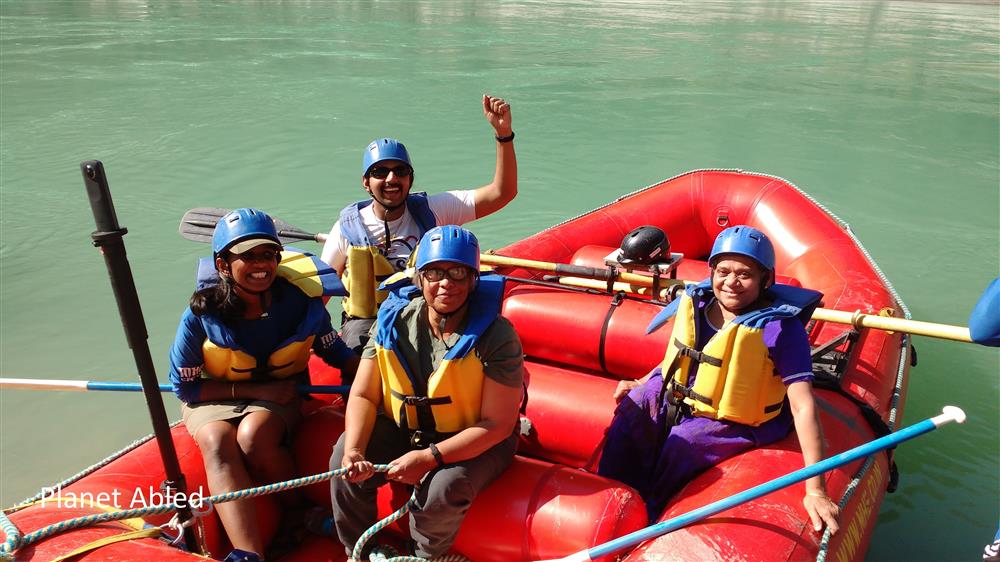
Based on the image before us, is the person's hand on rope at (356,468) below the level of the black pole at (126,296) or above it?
below

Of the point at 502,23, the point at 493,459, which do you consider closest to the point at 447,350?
the point at 493,459

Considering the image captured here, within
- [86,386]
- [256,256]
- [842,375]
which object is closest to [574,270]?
[842,375]

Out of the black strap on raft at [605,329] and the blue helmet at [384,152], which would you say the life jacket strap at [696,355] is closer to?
the black strap on raft at [605,329]

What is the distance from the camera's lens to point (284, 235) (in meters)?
4.29

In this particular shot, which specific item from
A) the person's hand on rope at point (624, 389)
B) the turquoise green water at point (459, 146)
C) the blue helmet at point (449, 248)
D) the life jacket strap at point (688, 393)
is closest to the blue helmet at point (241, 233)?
the blue helmet at point (449, 248)

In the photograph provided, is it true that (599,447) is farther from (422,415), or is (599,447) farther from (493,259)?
(493,259)

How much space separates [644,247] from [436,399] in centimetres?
188

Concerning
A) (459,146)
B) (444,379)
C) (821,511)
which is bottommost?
(459,146)

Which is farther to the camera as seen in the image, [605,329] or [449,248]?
[605,329]

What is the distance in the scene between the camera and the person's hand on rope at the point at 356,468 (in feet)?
7.61

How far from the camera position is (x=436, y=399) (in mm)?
2387

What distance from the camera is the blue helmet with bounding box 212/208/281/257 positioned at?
8.20ft

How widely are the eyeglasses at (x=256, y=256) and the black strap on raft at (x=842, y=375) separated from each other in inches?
79.4

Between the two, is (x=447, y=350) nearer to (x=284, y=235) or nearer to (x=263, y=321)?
(x=263, y=321)
